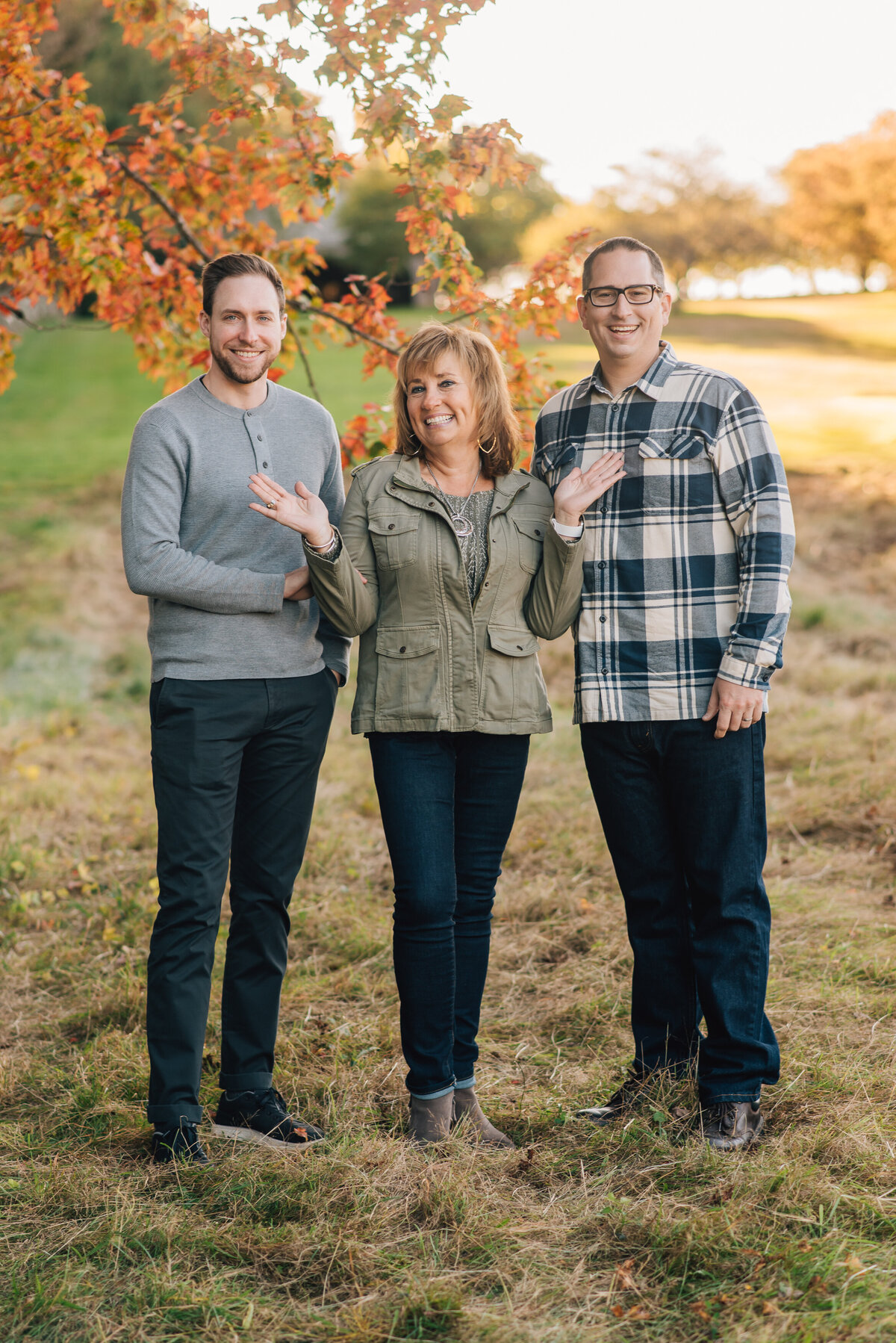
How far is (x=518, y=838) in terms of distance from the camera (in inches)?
220

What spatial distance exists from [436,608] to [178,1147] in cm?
157

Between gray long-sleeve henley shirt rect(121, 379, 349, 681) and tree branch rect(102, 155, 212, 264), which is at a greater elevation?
tree branch rect(102, 155, 212, 264)

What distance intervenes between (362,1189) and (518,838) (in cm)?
298

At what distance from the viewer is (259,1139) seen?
2998mm

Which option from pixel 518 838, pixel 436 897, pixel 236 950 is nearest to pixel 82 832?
pixel 518 838

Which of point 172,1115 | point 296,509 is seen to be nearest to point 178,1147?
point 172,1115

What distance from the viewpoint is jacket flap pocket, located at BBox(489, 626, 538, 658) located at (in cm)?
293

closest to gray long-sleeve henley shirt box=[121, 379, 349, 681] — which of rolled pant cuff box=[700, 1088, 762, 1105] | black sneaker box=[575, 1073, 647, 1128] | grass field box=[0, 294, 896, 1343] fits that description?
grass field box=[0, 294, 896, 1343]

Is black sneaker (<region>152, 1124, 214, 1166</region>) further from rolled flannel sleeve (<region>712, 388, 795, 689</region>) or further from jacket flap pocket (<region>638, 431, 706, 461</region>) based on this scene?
jacket flap pocket (<region>638, 431, 706, 461</region>)

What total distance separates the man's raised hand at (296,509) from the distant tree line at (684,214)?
2499cm

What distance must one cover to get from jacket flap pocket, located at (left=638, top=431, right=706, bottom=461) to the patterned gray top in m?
0.43

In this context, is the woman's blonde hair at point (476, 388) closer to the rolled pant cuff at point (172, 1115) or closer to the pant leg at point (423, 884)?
the pant leg at point (423, 884)

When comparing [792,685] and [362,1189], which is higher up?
[792,685]

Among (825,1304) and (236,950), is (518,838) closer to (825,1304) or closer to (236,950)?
(236,950)
